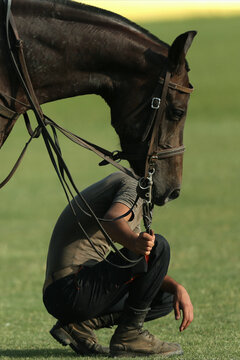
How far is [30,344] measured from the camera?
238 inches

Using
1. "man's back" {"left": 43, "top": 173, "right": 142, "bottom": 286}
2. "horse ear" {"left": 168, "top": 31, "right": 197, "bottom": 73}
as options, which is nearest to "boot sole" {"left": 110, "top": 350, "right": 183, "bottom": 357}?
"man's back" {"left": 43, "top": 173, "right": 142, "bottom": 286}

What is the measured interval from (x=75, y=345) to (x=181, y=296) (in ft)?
2.69

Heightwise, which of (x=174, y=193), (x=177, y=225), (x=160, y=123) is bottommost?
(x=177, y=225)

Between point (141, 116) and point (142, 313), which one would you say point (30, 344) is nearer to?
point (142, 313)

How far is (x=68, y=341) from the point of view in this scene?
→ 18.0 ft

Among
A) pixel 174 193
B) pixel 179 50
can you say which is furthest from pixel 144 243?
pixel 179 50

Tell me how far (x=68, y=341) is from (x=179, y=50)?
223 centimetres

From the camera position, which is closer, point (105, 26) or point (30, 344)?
point (105, 26)

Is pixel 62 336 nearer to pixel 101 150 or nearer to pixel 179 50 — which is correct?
pixel 101 150

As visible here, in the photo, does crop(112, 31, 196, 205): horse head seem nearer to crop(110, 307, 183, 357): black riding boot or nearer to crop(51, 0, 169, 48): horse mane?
crop(51, 0, 169, 48): horse mane

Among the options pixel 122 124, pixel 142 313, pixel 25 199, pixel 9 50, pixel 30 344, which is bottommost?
pixel 25 199

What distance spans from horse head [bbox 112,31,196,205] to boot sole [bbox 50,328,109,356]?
1.38 m

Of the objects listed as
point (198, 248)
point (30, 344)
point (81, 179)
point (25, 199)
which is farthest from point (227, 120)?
point (30, 344)

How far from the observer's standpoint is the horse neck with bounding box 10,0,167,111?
4.41m
